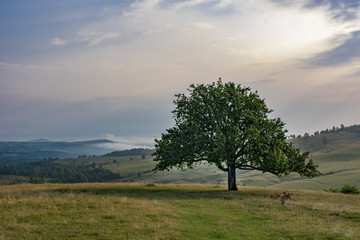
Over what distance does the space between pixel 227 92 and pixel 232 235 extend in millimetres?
26545

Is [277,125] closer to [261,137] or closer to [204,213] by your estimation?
[261,137]

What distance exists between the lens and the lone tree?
37.7m

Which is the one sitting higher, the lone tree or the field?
the lone tree

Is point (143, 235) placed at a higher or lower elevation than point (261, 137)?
lower

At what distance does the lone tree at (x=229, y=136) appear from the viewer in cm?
3766

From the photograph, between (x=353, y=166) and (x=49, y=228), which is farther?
(x=353, y=166)

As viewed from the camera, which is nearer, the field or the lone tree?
the field

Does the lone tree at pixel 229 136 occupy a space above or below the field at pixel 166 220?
above

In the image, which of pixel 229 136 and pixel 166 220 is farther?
pixel 229 136

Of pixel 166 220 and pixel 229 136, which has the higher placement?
pixel 229 136

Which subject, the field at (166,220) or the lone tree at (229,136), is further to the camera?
the lone tree at (229,136)

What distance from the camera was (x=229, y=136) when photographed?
3741 cm

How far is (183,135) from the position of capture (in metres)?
39.8

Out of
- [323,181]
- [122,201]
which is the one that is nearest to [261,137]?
[122,201]
